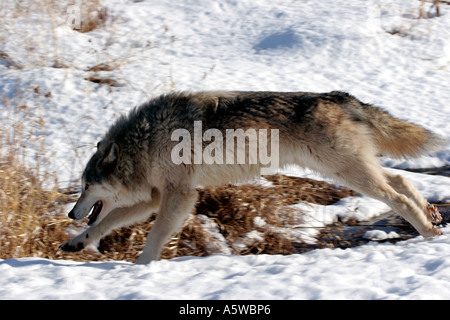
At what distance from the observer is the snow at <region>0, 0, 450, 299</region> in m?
3.61

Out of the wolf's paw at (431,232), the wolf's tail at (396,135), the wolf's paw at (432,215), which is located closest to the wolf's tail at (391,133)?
the wolf's tail at (396,135)

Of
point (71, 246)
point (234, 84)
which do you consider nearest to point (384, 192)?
point (71, 246)

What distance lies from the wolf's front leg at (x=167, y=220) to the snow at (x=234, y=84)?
18 centimetres

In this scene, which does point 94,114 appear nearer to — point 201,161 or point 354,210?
point 201,161

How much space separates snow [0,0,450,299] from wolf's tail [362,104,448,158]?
88 cm

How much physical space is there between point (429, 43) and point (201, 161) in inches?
305

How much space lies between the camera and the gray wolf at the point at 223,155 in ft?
14.4

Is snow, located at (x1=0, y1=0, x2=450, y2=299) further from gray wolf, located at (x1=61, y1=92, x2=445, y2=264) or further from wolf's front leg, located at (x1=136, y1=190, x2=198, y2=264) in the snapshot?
gray wolf, located at (x1=61, y1=92, x2=445, y2=264)

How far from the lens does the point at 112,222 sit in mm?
4773

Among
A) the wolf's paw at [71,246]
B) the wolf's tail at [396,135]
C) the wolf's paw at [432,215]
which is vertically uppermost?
the wolf's tail at [396,135]

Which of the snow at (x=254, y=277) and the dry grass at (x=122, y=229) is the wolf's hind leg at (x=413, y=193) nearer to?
the snow at (x=254, y=277)

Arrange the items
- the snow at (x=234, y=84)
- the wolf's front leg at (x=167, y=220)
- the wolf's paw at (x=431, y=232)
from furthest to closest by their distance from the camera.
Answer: the wolf's paw at (x=431, y=232) → the wolf's front leg at (x=167, y=220) → the snow at (x=234, y=84)

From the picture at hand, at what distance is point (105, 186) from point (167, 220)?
2.47 feet

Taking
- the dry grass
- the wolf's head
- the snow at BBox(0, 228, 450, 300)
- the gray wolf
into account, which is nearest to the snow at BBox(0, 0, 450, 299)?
the snow at BBox(0, 228, 450, 300)
